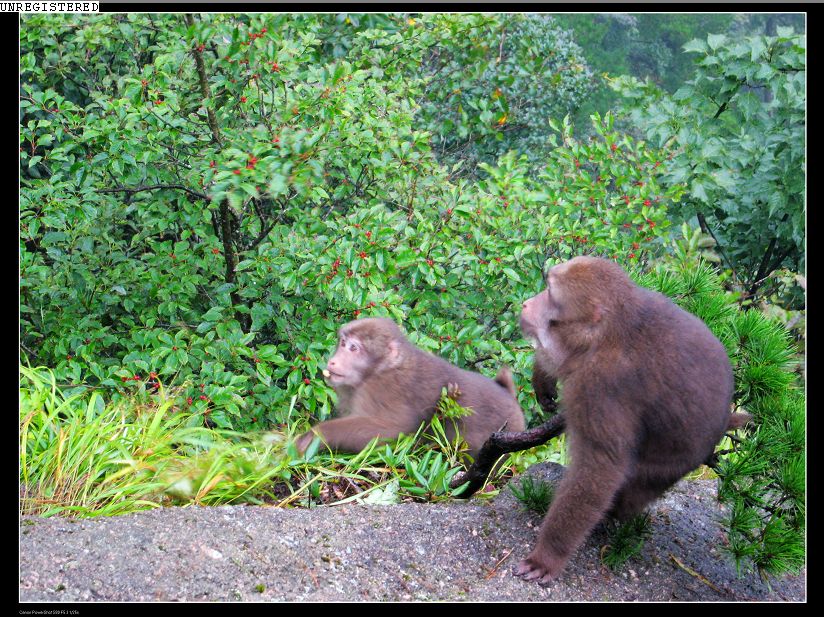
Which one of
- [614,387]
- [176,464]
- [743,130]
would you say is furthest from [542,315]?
[743,130]

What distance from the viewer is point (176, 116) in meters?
6.36

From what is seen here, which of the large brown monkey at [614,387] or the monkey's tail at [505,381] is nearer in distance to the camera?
the large brown monkey at [614,387]

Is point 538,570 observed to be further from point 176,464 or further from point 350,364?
point 176,464

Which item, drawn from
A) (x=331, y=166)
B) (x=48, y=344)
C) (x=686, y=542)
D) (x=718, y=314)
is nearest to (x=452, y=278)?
(x=331, y=166)

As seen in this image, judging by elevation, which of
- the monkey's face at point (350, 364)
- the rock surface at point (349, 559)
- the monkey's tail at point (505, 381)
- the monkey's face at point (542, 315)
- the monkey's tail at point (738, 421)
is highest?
the monkey's face at point (542, 315)

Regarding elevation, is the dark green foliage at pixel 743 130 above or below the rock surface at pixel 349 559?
above

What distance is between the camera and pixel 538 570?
13.5 ft

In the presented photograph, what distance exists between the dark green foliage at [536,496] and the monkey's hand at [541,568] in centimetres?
65

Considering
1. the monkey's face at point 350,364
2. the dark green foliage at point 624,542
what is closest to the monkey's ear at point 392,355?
the monkey's face at point 350,364

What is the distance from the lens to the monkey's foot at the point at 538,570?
4.08 meters

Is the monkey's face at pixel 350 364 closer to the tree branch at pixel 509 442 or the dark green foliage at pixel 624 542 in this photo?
the tree branch at pixel 509 442

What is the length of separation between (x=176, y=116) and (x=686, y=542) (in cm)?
467

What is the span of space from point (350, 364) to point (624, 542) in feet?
6.82

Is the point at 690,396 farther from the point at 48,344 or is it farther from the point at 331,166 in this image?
the point at 48,344
